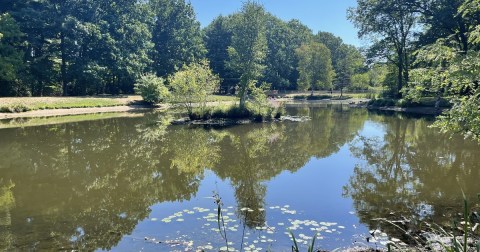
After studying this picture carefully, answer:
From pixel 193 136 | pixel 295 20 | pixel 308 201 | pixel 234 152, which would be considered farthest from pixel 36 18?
pixel 295 20

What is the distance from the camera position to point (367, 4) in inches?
1841

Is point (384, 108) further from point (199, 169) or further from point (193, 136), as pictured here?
point (199, 169)

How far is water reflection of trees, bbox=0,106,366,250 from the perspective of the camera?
26.7 ft

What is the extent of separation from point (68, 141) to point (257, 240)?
54.4ft

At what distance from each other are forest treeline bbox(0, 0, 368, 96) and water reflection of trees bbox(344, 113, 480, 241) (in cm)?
1698

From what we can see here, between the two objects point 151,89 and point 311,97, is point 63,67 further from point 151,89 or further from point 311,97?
point 311,97

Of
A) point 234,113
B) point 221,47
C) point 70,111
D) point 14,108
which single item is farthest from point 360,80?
point 14,108

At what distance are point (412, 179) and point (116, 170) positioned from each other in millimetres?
10482

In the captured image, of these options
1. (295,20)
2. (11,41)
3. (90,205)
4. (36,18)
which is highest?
(295,20)

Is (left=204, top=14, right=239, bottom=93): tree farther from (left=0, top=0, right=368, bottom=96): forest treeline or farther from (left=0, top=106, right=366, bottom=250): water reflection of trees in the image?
(left=0, top=106, right=366, bottom=250): water reflection of trees

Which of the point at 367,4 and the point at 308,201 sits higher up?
the point at 367,4

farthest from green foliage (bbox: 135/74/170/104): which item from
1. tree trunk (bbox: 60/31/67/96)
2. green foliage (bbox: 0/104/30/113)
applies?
green foliage (bbox: 0/104/30/113)

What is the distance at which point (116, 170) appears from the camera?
13.7m

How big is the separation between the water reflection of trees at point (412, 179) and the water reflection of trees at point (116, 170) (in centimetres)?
255
